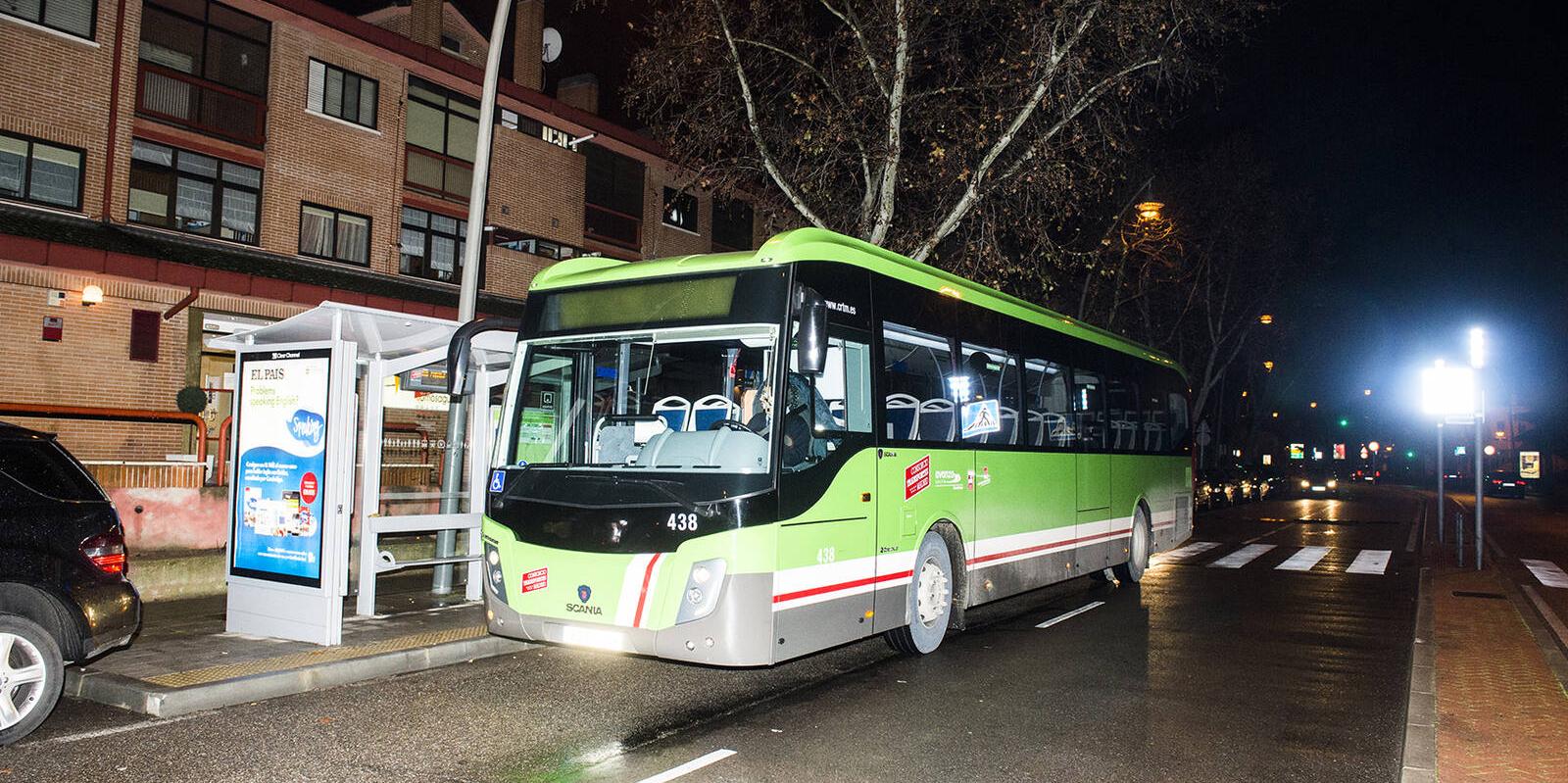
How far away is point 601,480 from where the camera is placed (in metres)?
6.93

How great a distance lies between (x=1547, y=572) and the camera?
53.6ft

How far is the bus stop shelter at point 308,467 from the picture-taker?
8469mm

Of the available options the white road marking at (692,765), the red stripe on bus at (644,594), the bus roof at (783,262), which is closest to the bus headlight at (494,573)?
the red stripe on bus at (644,594)

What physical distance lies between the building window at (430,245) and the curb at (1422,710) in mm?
20114

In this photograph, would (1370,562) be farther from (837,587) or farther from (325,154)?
(325,154)

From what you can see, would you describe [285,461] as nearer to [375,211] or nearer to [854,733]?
[854,733]

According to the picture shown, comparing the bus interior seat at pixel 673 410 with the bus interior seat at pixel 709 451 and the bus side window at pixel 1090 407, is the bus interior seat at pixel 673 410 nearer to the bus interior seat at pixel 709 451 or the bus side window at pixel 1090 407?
the bus interior seat at pixel 709 451

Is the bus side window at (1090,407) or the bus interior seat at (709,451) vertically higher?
the bus side window at (1090,407)

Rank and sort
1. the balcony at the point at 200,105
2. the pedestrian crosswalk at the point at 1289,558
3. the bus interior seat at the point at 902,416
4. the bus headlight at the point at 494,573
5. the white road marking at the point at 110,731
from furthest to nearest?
the balcony at the point at 200,105 < the pedestrian crosswalk at the point at 1289,558 < the bus interior seat at the point at 902,416 < the bus headlight at the point at 494,573 < the white road marking at the point at 110,731

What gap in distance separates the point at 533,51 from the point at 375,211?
778 cm

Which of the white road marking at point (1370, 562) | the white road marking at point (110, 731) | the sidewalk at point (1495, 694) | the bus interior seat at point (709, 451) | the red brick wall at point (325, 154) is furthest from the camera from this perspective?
the red brick wall at point (325, 154)

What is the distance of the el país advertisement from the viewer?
852cm

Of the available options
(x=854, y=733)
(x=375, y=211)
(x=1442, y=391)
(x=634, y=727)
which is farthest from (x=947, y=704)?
(x=375, y=211)

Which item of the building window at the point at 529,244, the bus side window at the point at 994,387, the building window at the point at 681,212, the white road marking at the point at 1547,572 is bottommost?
the white road marking at the point at 1547,572
